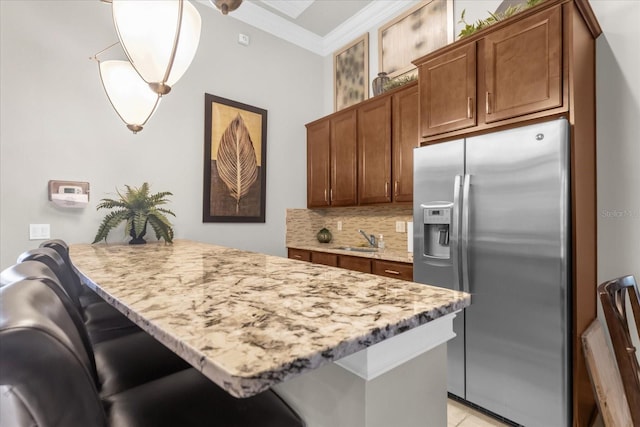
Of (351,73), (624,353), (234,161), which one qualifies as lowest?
(624,353)

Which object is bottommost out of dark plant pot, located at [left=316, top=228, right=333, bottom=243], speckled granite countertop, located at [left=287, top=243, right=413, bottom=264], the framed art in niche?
speckled granite countertop, located at [left=287, top=243, right=413, bottom=264]

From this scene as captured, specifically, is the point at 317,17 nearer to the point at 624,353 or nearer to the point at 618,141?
the point at 618,141

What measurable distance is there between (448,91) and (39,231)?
3.16m

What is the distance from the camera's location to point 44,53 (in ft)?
7.87

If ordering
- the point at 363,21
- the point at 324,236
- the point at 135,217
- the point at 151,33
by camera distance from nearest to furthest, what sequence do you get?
the point at 151,33, the point at 135,217, the point at 363,21, the point at 324,236

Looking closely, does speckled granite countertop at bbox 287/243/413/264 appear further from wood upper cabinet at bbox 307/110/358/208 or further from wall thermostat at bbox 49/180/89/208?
wall thermostat at bbox 49/180/89/208

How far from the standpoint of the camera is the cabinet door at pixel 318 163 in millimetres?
3723

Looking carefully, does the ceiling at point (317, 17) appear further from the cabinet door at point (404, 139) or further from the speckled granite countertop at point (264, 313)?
the speckled granite countertop at point (264, 313)

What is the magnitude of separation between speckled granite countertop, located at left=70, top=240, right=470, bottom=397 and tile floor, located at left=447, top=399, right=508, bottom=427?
152 centimetres

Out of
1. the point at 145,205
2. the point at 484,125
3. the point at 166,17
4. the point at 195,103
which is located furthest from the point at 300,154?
the point at 166,17

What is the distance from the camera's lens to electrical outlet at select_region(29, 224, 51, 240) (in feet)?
7.63

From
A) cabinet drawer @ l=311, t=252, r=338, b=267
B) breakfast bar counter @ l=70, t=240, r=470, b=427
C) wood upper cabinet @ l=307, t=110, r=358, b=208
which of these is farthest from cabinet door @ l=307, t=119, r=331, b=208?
breakfast bar counter @ l=70, t=240, r=470, b=427

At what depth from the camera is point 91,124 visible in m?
2.58

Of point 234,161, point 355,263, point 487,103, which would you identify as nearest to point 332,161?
point 234,161
